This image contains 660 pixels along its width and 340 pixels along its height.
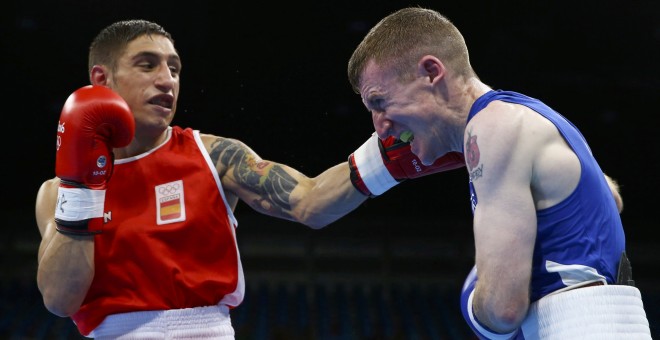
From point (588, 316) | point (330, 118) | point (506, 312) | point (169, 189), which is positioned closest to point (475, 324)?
point (506, 312)

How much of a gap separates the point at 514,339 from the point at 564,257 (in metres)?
0.25

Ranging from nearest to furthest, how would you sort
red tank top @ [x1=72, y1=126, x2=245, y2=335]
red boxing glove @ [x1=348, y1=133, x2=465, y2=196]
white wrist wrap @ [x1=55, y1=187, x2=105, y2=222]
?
1. white wrist wrap @ [x1=55, y1=187, x2=105, y2=222]
2. red tank top @ [x1=72, y1=126, x2=245, y2=335]
3. red boxing glove @ [x1=348, y1=133, x2=465, y2=196]

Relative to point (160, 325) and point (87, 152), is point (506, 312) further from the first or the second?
point (87, 152)

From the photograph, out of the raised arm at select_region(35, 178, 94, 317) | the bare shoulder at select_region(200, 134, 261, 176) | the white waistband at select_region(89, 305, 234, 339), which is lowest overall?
the white waistband at select_region(89, 305, 234, 339)

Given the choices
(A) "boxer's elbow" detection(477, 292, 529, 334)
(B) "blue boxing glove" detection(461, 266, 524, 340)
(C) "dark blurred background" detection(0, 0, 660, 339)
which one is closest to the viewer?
(A) "boxer's elbow" detection(477, 292, 529, 334)

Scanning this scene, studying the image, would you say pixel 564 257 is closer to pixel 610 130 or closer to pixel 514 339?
pixel 514 339

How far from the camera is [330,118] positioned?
28.8 ft

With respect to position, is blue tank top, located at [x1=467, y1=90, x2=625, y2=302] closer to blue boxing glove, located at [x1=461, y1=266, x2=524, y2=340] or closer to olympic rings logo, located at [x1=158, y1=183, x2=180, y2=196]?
blue boxing glove, located at [x1=461, y1=266, x2=524, y2=340]

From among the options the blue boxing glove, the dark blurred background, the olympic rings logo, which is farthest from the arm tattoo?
the dark blurred background

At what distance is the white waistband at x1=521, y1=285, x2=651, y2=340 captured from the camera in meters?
1.60

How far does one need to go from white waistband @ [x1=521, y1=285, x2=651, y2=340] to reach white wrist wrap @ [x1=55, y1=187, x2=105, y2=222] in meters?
1.43

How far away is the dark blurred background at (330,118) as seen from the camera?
8016mm

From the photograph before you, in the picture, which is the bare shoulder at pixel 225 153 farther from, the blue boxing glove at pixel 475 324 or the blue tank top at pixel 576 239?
the blue tank top at pixel 576 239

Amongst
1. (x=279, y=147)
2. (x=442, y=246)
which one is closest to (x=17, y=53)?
(x=279, y=147)
